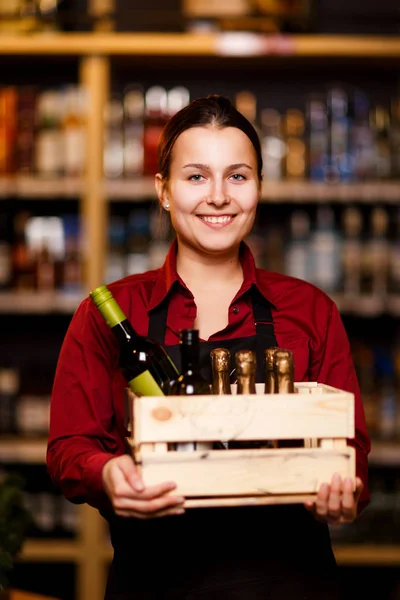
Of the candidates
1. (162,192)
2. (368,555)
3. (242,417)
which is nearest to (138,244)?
(368,555)

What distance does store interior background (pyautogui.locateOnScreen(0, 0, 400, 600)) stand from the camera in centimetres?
265

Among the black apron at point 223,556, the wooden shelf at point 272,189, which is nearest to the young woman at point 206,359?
the black apron at point 223,556

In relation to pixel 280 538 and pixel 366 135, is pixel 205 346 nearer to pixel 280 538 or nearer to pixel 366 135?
pixel 280 538

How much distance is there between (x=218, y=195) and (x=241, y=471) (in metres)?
0.42

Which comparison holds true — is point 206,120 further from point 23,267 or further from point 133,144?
point 23,267

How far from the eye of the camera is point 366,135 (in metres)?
2.68

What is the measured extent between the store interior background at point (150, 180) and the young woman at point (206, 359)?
1.30 m

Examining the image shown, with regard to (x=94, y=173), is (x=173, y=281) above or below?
below

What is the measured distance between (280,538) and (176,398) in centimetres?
34

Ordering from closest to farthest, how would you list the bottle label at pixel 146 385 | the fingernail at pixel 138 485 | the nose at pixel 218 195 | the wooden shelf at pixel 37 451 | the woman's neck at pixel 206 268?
the fingernail at pixel 138 485
the bottle label at pixel 146 385
the nose at pixel 218 195
the woman's neck at pixel 206 268
the wooden shelf at pixel 37 451

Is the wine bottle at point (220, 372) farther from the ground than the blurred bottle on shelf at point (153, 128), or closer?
closer

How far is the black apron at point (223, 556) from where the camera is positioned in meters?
1.23

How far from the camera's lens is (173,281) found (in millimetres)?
1359

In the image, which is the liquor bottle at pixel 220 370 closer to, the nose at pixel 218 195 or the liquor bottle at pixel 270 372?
the liquor bottle at pixel 270 372
